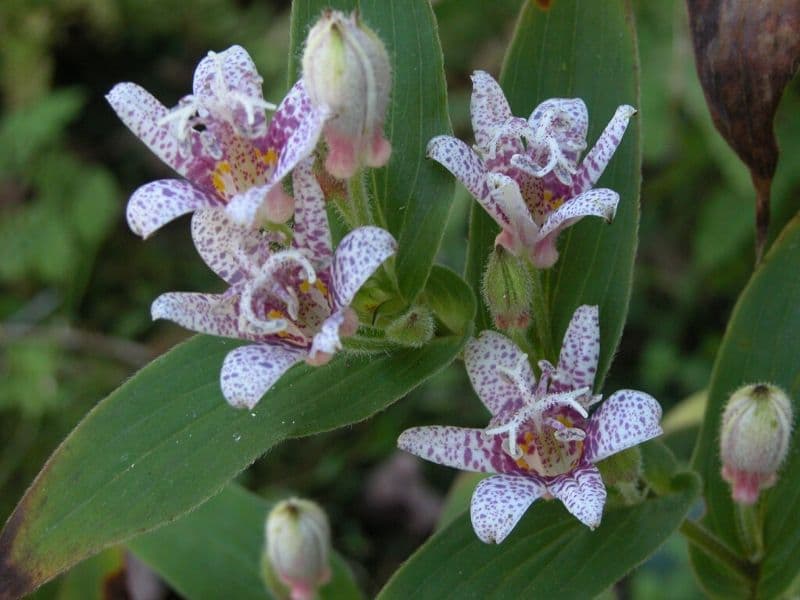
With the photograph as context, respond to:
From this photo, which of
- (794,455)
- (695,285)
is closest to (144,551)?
(794,455)

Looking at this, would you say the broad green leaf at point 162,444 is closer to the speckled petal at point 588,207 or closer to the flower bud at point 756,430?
the speckled petal at point 588,207

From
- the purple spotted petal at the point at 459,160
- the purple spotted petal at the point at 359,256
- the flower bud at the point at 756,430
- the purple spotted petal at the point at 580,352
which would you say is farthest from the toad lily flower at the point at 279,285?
the flower bud at the point at 756,430

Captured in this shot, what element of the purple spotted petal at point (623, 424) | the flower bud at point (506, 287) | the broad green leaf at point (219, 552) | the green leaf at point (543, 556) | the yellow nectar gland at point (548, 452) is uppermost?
the flower bud at point (506, 287)

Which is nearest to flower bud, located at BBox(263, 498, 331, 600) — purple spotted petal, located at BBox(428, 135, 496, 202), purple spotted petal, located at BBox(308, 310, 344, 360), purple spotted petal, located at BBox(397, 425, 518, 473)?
purple spotted petal, located at BBox(397, 425, 518, 473)

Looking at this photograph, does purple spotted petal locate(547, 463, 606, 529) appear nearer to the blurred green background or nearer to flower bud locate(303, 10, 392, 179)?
flower bud locate(303, 10, 392, 179)

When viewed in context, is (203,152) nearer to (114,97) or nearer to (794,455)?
(114,97)

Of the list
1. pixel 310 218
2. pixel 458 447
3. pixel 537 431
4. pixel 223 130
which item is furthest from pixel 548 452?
pixel 223 130
